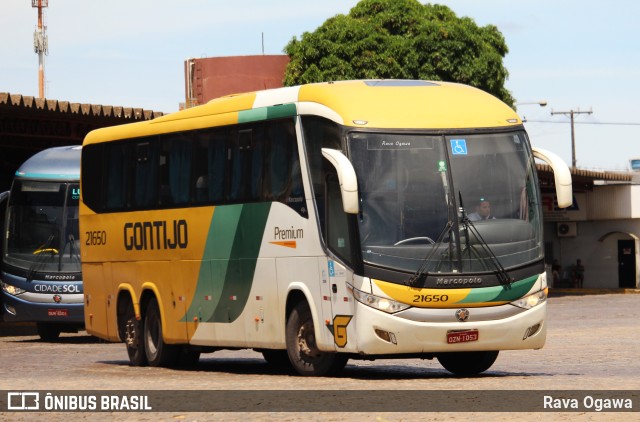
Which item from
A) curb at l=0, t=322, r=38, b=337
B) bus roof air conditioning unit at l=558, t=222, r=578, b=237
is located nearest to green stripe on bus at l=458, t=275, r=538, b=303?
curb at l=0, t=322, r=38, b=337

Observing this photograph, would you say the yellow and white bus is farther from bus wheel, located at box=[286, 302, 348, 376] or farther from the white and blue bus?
the white and blue bus

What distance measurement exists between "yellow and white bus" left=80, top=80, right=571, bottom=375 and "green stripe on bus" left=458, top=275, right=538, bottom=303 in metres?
0.02

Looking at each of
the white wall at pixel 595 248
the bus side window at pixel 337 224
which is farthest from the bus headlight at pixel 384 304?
the white wall at pixel 595 248

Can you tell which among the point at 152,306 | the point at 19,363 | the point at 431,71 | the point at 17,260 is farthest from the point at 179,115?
the point at 431,71

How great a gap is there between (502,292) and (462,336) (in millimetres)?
720

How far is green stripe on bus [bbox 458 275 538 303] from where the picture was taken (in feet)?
54.9

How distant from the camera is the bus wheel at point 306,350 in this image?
57.5 ft

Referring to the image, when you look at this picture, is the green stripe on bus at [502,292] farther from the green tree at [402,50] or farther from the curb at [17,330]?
the green tree at [402,50]

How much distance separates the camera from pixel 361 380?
16.8m

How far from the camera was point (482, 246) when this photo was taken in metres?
16.9

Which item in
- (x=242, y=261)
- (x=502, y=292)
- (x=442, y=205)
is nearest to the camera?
(x=442, y=205)

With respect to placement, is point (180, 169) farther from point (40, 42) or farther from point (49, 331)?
point (40, 42)

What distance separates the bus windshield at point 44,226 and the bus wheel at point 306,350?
45.3 ft

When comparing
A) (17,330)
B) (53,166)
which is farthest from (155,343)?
(17,330)
